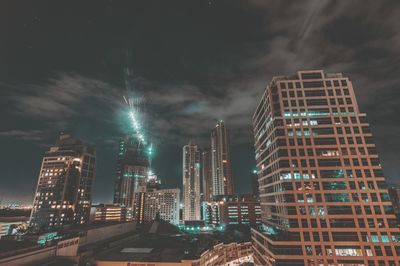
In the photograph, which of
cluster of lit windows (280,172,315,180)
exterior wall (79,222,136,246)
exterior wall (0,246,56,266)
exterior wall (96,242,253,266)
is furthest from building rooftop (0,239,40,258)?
cluster of lit windows (280,172,315,180)

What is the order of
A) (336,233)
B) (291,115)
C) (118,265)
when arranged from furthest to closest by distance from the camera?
(291,115) < (336,233) < (118,265)

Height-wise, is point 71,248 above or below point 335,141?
below

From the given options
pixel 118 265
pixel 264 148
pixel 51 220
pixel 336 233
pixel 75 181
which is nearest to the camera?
pixel 118 265

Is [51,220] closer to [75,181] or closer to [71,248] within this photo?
[75,181]

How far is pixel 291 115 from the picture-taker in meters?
84.5

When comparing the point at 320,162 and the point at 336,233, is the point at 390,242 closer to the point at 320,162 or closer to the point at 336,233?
the point at 336,233

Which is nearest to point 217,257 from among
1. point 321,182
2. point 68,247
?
point 321,182

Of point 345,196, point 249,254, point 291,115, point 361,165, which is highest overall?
point 291,115

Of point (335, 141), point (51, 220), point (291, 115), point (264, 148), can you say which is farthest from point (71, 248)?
point (51, 220)

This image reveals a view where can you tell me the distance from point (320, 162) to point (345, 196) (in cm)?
1361

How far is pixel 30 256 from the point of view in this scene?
171 ft

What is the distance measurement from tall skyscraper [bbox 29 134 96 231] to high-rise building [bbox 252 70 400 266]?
15081cm

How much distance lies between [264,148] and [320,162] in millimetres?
26799

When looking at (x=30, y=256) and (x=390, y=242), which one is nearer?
(x=30, y=256)
